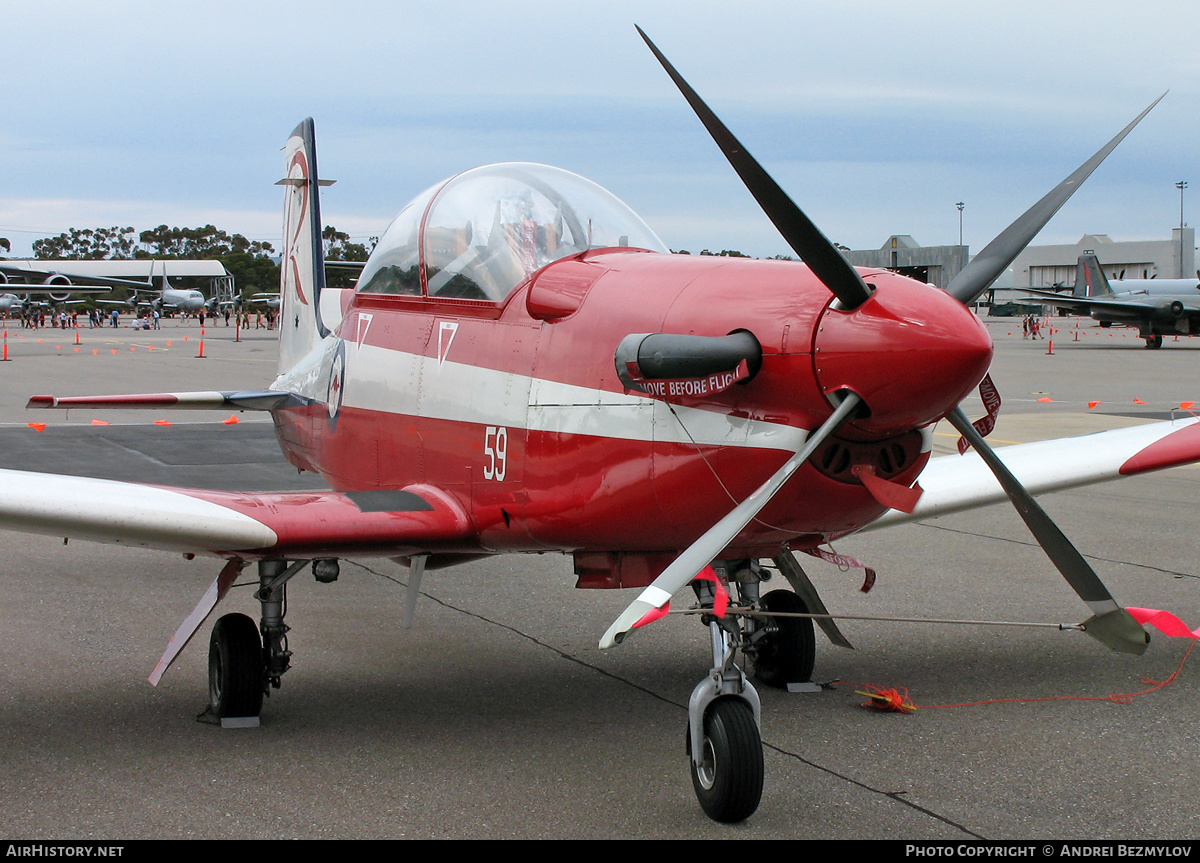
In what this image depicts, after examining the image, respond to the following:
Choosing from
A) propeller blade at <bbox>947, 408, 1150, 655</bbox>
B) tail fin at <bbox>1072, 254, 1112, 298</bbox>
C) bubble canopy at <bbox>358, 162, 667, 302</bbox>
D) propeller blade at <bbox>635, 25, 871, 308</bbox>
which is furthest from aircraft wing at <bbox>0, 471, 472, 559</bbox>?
tail fin at <bbox>1072, 254, 1112, 298</bbox>

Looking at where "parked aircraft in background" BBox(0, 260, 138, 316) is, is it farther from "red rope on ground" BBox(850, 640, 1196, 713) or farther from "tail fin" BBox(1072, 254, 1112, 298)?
"red rope on ground" BBox(850, 640, 1196, 713)

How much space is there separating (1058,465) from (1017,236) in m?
1.97

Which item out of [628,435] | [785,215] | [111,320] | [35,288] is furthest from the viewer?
[111,320]

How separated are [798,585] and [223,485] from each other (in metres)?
7.10

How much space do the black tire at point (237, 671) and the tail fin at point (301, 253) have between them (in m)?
2.82

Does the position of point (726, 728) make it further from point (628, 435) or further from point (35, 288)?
point (35, 288)

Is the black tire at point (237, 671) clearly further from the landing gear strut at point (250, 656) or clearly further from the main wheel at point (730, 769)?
the main wheel at point (730, 769)

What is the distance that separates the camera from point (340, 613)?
658 centimetres

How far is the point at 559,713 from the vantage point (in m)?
4.80

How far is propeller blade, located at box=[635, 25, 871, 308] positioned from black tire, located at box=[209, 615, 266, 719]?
9.16 ft

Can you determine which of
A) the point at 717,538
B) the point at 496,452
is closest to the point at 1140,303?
the point at 496,452

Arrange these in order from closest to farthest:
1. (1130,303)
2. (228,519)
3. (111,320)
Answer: (228,519) → (1130,303) → (111,320)

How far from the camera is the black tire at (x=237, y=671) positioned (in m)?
4.64
